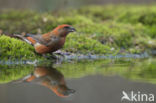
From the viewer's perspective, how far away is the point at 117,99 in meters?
4.84

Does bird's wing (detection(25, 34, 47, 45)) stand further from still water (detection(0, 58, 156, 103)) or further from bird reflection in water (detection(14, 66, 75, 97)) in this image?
bird reflection in water (detection(14, 66, 75, 97))

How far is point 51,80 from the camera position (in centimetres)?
600

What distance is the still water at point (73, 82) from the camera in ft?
16.3

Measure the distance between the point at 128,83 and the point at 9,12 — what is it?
10.7 metres

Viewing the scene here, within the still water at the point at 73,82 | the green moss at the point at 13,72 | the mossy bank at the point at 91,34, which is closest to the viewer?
the still water at the point at 73,82

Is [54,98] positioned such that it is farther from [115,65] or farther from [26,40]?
[26,40]

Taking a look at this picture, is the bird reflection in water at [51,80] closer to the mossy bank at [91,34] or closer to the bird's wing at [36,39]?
the bird's wing at [36,39]

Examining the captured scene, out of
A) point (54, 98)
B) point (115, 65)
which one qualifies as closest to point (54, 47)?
point (115, 65)

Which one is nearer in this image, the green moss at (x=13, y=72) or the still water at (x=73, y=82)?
the still water at (x=73, y=82)

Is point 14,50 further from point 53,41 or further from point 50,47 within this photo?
point 53,41

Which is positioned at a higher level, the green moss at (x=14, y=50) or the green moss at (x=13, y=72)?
the green moss at (x=14, y=50)
